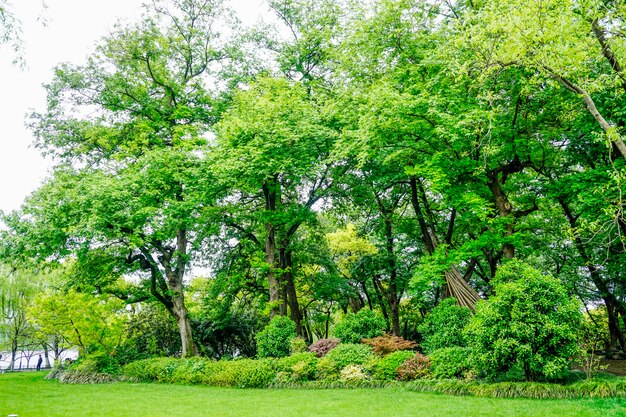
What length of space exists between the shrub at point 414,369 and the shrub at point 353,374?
921 millimetres

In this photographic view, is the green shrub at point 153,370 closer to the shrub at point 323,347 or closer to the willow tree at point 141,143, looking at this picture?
the willow tree at point 141,143

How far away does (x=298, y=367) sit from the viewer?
1080 centimetres

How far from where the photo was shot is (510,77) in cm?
1162

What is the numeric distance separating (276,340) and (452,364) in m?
5.88

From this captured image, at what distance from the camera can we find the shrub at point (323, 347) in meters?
12.1

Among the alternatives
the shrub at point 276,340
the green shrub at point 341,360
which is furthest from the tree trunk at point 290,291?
the green shrub at point 341,360

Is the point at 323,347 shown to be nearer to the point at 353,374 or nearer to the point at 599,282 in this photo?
the point at 353,374

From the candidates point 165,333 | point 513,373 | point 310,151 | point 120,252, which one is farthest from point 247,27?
point 513,373

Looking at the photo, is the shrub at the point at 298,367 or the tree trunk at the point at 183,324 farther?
the tree trunk at the point at 183,324

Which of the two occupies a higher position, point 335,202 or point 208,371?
point 335,202

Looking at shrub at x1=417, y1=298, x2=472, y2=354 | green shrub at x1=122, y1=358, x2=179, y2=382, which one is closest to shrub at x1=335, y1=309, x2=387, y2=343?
shrub at x1=417, y1=298, x2=472, y2=354

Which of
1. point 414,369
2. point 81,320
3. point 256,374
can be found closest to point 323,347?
point 256,374

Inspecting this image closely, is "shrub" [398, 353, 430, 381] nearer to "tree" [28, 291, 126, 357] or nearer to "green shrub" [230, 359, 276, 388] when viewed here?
"green shrub" [230, 359, 276, 388]

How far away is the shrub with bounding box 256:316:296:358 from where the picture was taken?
1309 cm
